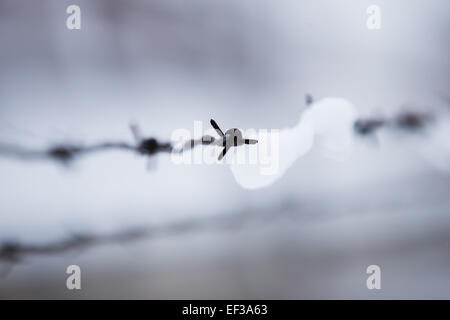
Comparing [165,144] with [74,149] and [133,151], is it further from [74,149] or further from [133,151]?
[74,149]

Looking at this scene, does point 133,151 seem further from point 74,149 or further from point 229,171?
point 229,171

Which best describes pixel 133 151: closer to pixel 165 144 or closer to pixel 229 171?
pixel 165 144

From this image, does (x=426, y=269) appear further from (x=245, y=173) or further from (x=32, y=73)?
(x=32, y=73)

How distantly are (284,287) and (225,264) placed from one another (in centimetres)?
23

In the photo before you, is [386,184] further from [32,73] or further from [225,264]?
[32,73]

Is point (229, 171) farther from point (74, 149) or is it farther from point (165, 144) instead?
point (74, 149)

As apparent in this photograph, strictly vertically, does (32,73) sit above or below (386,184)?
above

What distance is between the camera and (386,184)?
1.35 metres

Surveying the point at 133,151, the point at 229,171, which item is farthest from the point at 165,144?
the point at 229,171

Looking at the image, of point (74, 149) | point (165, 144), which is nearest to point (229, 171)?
point (165, 144)

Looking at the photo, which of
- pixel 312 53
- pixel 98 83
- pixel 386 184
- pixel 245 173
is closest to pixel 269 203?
pixel 245 173

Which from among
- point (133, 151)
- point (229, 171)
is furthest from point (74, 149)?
point (229, 171)
